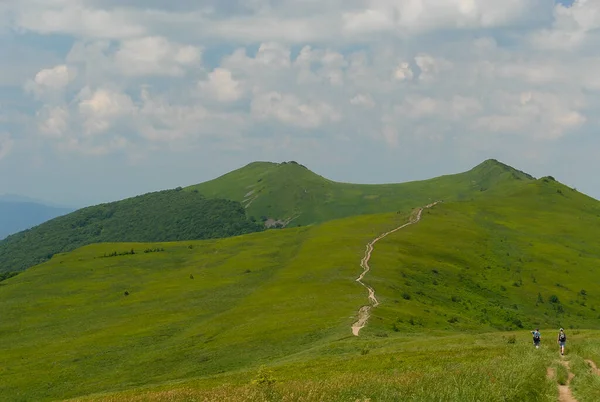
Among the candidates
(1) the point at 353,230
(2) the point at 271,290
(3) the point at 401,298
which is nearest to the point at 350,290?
(3) the point at 401,298

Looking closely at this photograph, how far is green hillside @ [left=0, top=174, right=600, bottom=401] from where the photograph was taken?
37.4 meters

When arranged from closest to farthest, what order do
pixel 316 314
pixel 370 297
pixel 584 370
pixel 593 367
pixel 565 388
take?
1. pixel 565 388
2. pixel 584 370
3. pixel 593 367
4. pixel 316 314
5. pixel 370 297

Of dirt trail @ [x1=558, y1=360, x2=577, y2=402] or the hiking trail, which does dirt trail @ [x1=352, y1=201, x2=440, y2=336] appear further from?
dirt trail @ [x1=558, y1=360, x2=577, y2=402]

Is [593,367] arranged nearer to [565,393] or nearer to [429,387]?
[565,393]

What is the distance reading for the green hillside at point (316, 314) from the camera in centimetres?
3738

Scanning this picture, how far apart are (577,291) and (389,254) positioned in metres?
42.8

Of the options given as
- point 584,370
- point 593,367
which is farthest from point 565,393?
point 593,367

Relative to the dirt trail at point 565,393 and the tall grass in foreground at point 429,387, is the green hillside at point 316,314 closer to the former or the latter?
the tall grass in foreground at point 429,387

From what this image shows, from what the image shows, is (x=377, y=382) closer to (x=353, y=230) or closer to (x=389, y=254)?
(x=389, y=254)

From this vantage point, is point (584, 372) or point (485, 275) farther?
point (485, 275)

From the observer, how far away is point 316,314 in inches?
3233

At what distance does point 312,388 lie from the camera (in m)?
29.3

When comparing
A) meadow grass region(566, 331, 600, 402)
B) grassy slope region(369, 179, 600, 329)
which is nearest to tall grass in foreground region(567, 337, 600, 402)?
meadow grass region(566, 331, 600, 402)

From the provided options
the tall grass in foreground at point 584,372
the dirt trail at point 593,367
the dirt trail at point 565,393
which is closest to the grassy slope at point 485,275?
the tall grass in foreground at point 584,372
